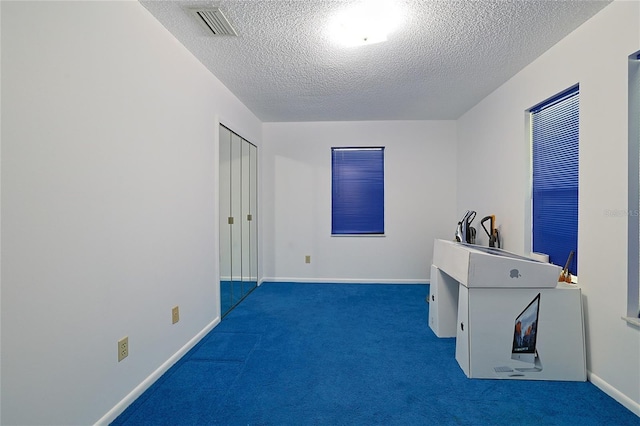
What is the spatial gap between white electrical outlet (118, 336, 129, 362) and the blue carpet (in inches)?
12.8

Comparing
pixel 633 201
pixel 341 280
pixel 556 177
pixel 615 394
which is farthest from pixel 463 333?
pixel 341 280

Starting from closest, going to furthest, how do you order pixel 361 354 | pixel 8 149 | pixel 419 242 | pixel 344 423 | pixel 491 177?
pixel 8 149, pixel 344 423, pixel 361 354, pixel 491 177, pixel 419 242

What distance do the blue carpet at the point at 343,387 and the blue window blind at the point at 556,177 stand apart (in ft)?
3.40

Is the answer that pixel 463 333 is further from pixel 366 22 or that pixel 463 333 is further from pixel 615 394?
pixel 366 22

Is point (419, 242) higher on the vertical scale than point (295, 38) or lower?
lower

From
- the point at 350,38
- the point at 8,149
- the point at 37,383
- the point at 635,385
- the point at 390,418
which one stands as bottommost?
the point at 390,418

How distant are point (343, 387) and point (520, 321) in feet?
4.38

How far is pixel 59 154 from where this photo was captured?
1.33m

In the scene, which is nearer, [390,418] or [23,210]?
[23,210]

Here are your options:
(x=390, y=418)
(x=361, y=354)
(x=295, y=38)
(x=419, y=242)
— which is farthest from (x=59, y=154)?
(x=419, y=242)

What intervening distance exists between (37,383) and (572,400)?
113 inches

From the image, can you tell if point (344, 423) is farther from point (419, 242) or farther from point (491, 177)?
point (419, 242)

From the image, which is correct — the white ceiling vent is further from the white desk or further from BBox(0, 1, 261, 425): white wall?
the white desk

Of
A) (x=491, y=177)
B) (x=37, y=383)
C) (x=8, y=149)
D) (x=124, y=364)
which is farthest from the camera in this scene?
(x=491, y=177)
